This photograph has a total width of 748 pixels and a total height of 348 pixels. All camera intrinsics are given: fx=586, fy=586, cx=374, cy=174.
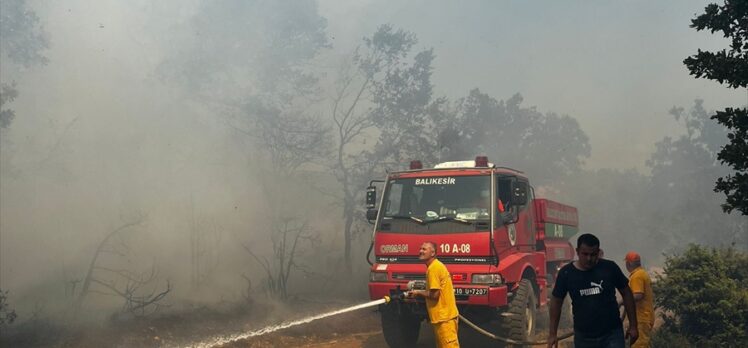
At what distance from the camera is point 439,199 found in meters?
8.82

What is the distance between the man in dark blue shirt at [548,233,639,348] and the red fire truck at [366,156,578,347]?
3093 mm

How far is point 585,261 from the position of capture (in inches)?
187

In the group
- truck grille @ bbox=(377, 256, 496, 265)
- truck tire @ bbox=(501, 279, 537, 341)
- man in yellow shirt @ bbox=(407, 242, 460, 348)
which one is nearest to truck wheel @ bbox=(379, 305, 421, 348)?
truck grille @ bbox=(377, 256, 496, 265)

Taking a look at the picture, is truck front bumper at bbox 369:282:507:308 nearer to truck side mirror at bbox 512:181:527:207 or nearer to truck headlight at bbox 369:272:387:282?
truck headlight at bbox 369:272:387:282

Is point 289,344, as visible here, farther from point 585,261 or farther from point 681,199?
point 681,199

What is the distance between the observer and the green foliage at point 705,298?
8.73 metres

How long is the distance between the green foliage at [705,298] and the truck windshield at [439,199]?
3.58 meters

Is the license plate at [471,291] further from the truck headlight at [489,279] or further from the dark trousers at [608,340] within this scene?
the dark trousers at [608,340]

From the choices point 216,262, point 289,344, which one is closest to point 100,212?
point 216,262

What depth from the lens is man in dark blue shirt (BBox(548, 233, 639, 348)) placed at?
4.69 m

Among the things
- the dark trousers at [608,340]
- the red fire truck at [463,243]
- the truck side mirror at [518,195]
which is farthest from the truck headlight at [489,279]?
the dark trousers at [608,340]

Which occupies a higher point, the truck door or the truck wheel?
the truck door

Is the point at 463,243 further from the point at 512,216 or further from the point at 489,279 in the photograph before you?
the point at 512,216

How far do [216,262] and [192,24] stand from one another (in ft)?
26.0
